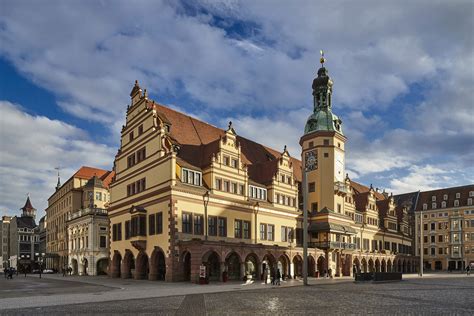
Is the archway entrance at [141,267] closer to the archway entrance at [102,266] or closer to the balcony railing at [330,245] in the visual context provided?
the balcony railing at [330,245]

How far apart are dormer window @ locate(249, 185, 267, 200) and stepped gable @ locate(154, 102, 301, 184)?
1559 mm

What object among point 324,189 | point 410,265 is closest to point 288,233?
point 324,189

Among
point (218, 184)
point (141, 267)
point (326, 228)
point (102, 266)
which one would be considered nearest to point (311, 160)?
point (326, 228)

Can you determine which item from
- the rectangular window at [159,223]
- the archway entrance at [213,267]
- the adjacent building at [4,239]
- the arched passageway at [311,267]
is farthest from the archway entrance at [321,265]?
the adjacent building at [4,239]

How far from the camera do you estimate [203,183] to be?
50.7 m

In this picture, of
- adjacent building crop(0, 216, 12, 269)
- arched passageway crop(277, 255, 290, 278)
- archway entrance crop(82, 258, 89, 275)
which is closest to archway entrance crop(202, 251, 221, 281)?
arched passageway crop(277, 255, 290, 278)

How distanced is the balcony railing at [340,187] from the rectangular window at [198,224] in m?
25.2

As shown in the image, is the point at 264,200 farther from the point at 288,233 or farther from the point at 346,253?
the point at 346,253

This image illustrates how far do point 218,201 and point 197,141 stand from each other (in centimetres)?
827

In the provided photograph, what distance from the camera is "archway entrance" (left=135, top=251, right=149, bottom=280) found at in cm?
5091

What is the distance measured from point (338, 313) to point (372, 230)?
65422 millimetres

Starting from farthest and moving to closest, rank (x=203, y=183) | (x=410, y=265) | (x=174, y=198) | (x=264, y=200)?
(x=410, y=265) < (x=264, y=200) < (x=203, y=183) < (x=174, y=198)

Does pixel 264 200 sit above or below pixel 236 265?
above

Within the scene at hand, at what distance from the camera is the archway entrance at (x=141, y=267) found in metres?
50.9
